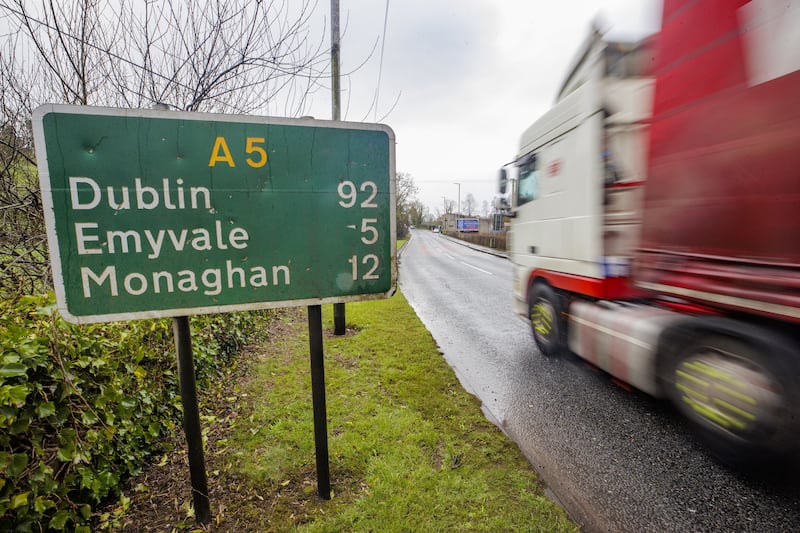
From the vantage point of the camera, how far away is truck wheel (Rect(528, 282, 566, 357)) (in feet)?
13.8

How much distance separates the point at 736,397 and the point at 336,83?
5598mm

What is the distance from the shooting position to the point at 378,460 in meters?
2.49

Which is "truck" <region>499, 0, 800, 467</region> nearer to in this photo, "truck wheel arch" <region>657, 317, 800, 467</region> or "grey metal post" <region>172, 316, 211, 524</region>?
"truck wheel arch" <region>657, 317, 800, 467</region>

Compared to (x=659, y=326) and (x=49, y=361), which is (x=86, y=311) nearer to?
(x=49, y=361)

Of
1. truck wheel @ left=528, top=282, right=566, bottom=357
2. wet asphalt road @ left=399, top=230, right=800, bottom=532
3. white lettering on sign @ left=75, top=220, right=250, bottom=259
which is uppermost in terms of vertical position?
white lettering on sign @ left=75, top=220, right=250, bottom=259

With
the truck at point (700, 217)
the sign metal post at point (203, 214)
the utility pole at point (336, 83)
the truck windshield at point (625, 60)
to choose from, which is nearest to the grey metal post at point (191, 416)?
the sign metal post at point (203, 214)

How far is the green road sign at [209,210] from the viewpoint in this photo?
→ 1413 millimetres

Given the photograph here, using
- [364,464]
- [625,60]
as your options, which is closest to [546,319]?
[625,60]

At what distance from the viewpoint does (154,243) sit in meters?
1.52

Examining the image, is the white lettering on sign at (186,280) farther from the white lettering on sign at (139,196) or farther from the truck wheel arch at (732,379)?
the truck wheel arch at (732,379)

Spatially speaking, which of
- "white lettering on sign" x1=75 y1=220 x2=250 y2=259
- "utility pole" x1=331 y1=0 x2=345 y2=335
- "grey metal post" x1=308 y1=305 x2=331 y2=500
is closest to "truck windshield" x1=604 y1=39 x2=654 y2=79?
"utility pole" x1=331 y1=0 x2=345 y2=335

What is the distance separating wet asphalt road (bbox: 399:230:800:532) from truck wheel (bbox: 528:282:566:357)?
0.69 feet

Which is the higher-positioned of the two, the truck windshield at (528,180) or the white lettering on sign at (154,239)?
the truck windshield at (528,180)

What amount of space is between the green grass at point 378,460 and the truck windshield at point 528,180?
8.49 ft
